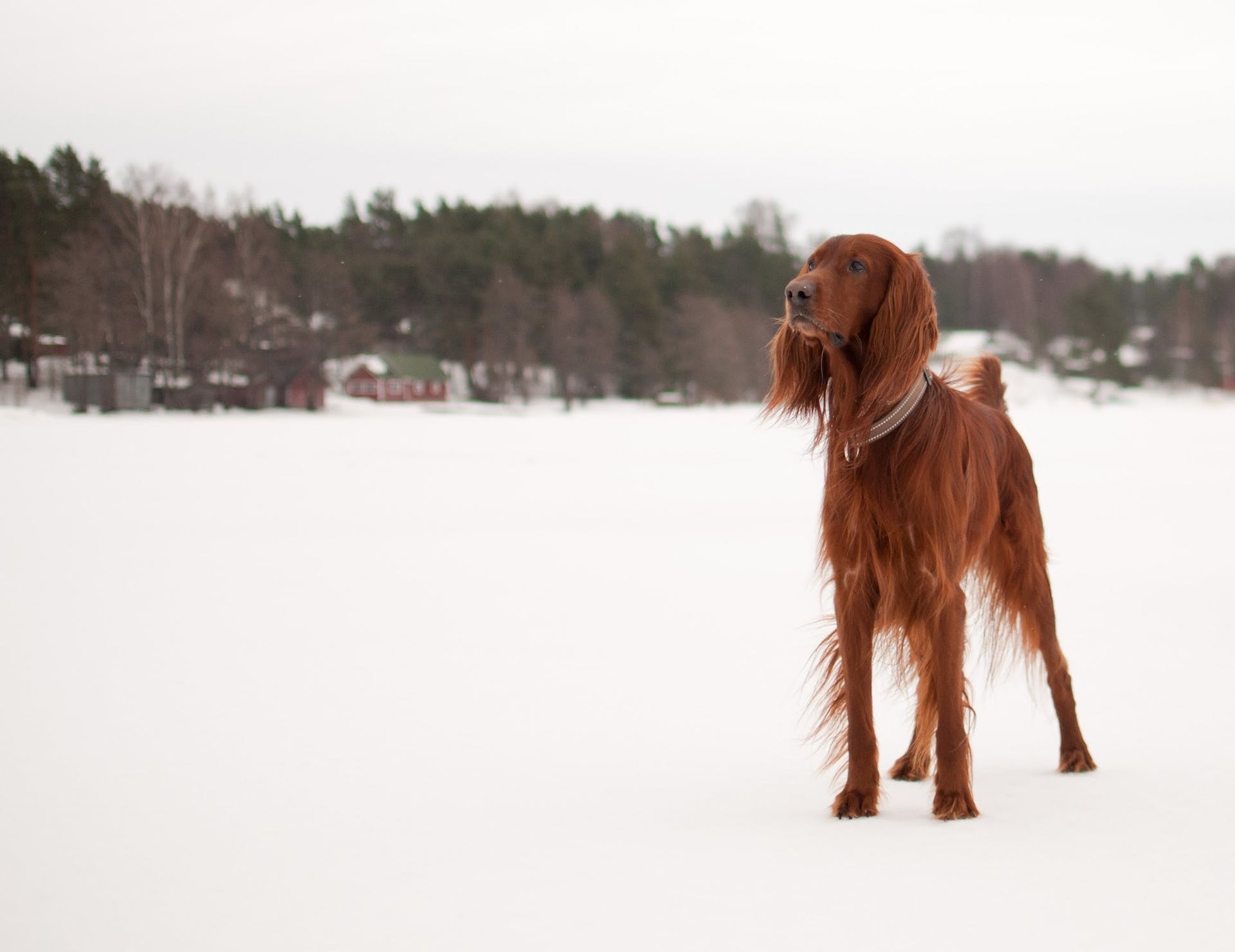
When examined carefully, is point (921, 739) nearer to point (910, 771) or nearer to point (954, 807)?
point (910, 771)

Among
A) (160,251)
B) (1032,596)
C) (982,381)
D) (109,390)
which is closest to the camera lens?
(1032,596)

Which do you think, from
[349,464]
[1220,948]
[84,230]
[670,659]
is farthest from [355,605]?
[84,230]

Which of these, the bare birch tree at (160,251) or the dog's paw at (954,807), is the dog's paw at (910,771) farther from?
the bare birch tree at (160,251)

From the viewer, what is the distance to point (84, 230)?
4703 cm

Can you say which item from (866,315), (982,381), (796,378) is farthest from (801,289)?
(982,381)

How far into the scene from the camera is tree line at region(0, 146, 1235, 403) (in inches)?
1748

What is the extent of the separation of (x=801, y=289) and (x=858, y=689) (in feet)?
4.58

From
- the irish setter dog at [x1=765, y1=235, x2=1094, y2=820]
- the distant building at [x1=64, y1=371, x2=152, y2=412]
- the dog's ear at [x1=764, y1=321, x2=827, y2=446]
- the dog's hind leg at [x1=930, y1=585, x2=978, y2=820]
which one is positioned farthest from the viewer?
Answer: the distant building at [x1=64, y1=371, x2=152, y2=412]

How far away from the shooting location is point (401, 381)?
6172 cm

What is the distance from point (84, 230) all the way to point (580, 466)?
1445 inches

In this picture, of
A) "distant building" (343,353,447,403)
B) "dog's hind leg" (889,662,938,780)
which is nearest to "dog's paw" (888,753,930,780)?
"dog's hind leg" (889,662,938,780)

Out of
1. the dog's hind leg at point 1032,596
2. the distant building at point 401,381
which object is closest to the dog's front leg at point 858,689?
the dog's hind leg at point 1032,596

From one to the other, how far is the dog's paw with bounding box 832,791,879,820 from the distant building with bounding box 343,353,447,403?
5813 cm

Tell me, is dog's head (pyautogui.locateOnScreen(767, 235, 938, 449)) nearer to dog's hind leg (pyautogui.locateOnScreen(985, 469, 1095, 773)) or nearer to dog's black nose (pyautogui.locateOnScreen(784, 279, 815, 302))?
dog's black nose (pyautogui.locateOnScreen(784, 279, 815, 302))
